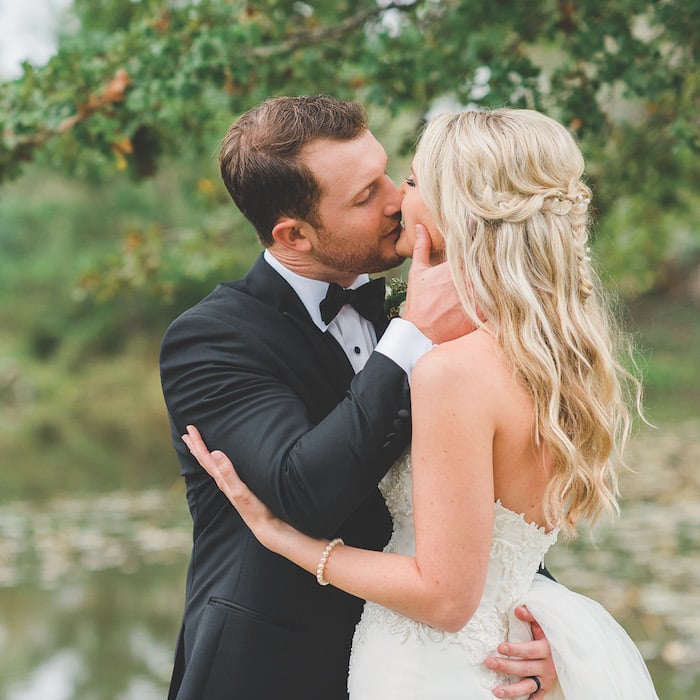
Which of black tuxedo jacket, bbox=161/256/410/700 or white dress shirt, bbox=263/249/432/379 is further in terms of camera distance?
white dress shirt, bbox=263/249/432/379

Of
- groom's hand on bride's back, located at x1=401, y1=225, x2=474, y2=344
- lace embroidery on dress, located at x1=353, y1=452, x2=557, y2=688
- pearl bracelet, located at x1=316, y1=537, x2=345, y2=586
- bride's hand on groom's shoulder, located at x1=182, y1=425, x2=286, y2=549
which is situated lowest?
lace embroidery on dress, located at x1=353, y1=452, x2=557, y2=688

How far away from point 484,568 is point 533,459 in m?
0.26

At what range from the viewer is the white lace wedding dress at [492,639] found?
230cm

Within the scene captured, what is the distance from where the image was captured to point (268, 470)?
2.19m

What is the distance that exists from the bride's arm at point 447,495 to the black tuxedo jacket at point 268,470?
104 millimetres

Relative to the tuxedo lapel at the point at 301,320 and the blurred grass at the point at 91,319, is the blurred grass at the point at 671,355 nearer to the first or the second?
the blurred grass at the point at 91,319

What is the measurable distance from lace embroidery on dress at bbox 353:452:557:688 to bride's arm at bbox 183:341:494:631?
5.7 inches

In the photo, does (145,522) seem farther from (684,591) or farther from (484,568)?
(484,568)

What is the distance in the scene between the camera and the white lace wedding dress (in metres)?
2.30

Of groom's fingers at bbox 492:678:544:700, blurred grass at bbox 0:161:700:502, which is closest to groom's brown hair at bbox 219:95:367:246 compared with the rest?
groom's fingers at bbox 492:678:544:700

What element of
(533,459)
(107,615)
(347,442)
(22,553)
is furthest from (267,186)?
(22,553)

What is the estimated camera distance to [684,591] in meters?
6.79

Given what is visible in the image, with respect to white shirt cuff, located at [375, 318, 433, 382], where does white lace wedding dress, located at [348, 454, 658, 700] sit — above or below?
below

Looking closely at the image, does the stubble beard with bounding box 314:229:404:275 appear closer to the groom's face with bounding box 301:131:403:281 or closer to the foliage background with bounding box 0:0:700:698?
the groom's face with bounding box 301:131:403:281
